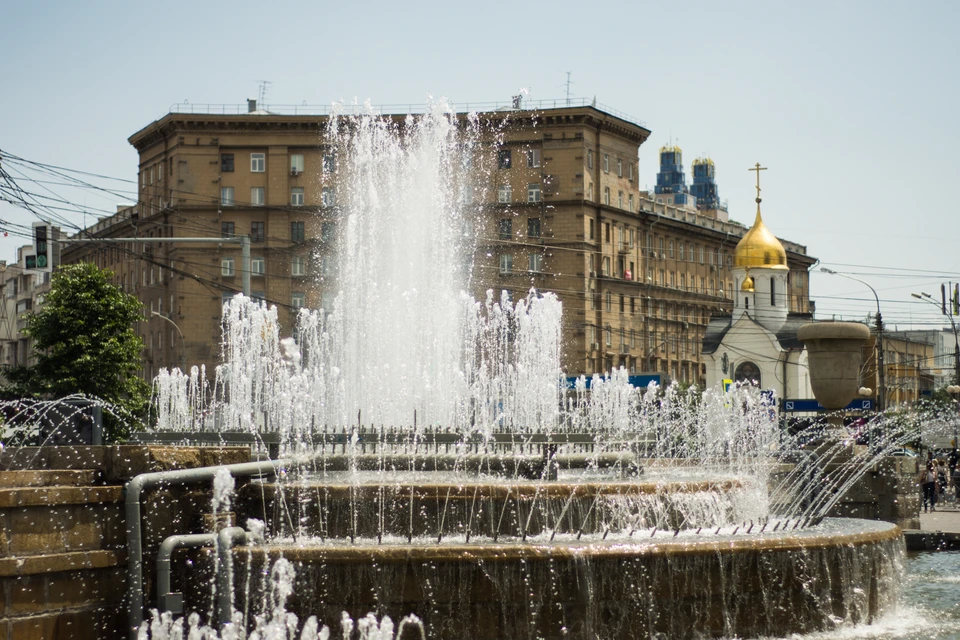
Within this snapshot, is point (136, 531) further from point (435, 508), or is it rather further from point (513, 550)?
point (513, 550)

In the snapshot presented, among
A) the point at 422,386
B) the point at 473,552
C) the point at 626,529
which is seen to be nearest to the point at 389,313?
the point at 422,386

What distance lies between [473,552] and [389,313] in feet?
53.6

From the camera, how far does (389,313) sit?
89.6 feet

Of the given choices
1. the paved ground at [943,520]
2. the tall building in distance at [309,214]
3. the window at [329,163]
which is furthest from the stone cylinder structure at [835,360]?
the window at [329,163]

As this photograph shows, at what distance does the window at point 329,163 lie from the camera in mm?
69812

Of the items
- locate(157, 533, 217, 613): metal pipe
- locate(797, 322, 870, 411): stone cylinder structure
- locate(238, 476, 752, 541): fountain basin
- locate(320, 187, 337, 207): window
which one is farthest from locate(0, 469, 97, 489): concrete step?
locate(320, 187, 337, 207): window

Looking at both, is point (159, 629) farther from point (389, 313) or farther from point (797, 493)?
point (389, 313)

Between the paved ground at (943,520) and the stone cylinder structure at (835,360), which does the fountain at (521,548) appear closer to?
the stone cylinder structure at (835,360)

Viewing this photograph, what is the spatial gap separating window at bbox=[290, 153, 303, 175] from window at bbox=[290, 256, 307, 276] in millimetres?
4815

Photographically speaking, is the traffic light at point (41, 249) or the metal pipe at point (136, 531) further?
the traffic light at point (41, 249)

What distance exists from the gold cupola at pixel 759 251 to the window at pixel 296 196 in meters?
31.2

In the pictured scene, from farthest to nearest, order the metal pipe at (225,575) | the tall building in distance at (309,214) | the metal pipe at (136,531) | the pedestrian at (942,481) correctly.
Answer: the tall building in distance at (309,214) → the pedestrian at (942,481) → the metal pipe at (225,575) → the metal pipe at (136,531)

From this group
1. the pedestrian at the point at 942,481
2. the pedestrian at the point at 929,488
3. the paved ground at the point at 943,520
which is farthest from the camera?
the pedestrian at the point at 942,481

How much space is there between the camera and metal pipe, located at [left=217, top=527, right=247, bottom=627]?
11.3 meters
